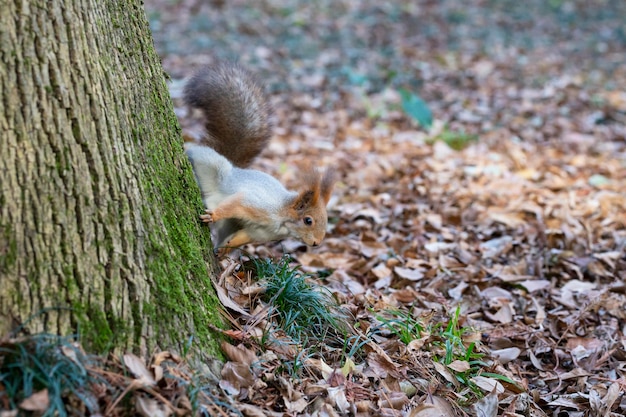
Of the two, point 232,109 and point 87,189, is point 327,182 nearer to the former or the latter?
point 232,109

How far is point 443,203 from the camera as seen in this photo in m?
5.17

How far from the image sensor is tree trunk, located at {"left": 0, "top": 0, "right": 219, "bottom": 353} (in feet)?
6.22

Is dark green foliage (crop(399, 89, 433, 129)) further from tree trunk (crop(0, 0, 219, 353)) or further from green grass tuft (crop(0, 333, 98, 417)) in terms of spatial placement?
green grass tuft (crop(0, 333, 98, 417))

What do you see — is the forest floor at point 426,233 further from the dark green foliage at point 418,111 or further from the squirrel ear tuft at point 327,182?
the squirrel ear tuft at point 327,182

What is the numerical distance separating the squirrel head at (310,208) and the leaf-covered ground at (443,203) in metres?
0.17

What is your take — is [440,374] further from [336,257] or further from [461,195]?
[461,195]

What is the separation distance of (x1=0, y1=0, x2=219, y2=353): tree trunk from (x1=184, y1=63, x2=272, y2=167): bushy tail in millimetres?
932

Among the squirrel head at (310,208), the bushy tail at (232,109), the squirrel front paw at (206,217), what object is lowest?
the squirrel head at (310,208)

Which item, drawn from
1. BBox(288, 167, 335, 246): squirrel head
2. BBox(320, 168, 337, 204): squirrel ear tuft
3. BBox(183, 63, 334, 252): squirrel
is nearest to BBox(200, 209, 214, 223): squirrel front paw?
BBox(183, 63, 334, 252): squirrel

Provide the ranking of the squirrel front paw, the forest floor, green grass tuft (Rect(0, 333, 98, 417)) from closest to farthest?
green grass tuft (Rect(0, 333, 98, 417)) < the forest floor < the squirrel front paw

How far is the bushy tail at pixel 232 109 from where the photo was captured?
3346 millimetres

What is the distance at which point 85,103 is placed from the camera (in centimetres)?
203

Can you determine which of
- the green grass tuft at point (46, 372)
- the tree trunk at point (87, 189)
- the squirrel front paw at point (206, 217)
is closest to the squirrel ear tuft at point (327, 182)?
the squirrel front paw at point (206, 217)

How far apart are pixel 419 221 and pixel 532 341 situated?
155 cm
